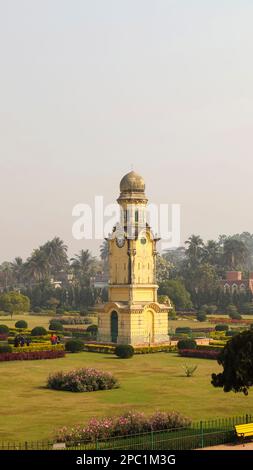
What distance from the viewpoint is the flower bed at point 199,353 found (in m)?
53.9

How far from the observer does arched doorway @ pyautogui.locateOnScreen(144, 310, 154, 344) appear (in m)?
62.7

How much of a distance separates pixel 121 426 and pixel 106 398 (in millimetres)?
9552

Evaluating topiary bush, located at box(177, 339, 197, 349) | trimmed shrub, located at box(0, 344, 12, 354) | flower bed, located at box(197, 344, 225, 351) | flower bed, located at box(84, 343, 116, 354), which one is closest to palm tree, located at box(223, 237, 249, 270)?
flower bed, located at box(84, 343, 116, 354)

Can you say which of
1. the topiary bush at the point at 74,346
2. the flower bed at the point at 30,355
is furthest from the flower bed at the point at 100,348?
the flower bed at the point at 30,355

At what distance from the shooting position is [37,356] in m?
53.3

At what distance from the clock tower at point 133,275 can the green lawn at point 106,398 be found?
11.5 meters

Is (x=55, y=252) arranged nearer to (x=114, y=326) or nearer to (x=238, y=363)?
(x=114, y=326)

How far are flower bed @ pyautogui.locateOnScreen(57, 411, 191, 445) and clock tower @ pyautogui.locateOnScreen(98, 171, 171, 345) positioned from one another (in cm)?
3286

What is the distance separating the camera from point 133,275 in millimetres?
62781

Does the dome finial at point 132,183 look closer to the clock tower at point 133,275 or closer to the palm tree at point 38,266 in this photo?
the clock tower at point 133,275
